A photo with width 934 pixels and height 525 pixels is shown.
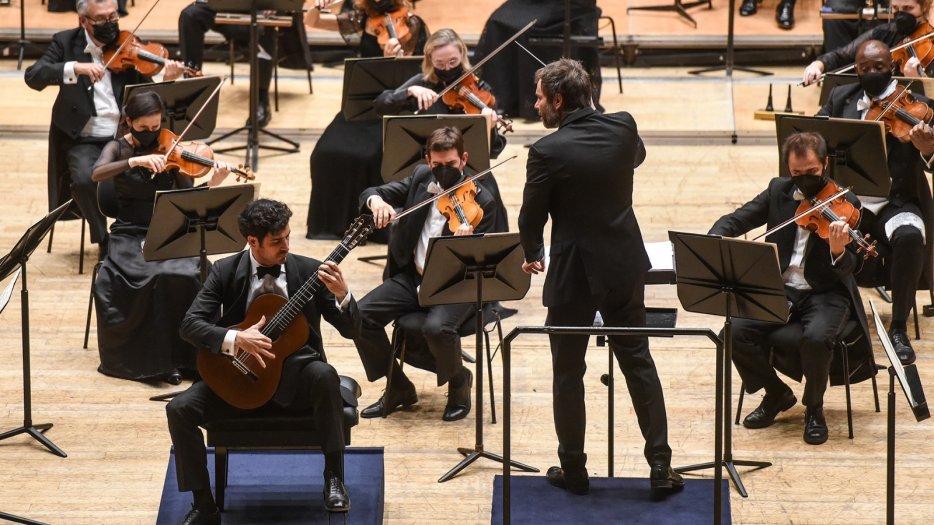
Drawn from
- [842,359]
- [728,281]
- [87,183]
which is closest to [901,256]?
[842,359]

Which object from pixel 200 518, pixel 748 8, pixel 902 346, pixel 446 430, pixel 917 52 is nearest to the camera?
pixel 200 518

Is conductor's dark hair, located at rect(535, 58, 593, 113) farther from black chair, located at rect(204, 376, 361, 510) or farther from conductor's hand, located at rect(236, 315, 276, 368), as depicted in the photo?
black chair, located at rect(204, 376, 361, 510)

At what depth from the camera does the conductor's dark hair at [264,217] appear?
4.58 m

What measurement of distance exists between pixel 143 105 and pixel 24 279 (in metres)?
1.11

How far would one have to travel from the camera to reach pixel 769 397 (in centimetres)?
555

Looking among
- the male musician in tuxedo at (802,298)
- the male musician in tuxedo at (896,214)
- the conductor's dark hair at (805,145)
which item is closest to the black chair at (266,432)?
the male musician in tuxedo at (802,298)

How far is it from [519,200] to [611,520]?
3.69 m

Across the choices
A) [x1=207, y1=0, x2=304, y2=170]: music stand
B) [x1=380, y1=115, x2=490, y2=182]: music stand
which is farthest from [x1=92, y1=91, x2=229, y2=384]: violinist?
[x1=207, y1=0, x2=304, y2=170]: music stand

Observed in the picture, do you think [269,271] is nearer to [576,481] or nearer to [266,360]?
[266,360]

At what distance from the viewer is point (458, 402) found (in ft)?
18.5

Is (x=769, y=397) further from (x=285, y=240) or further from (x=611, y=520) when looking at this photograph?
(x=285, y=240)

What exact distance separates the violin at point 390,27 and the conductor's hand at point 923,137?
2.76m

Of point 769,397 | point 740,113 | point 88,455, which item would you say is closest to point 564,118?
point 769,397

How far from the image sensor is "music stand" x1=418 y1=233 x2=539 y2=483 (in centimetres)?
493
